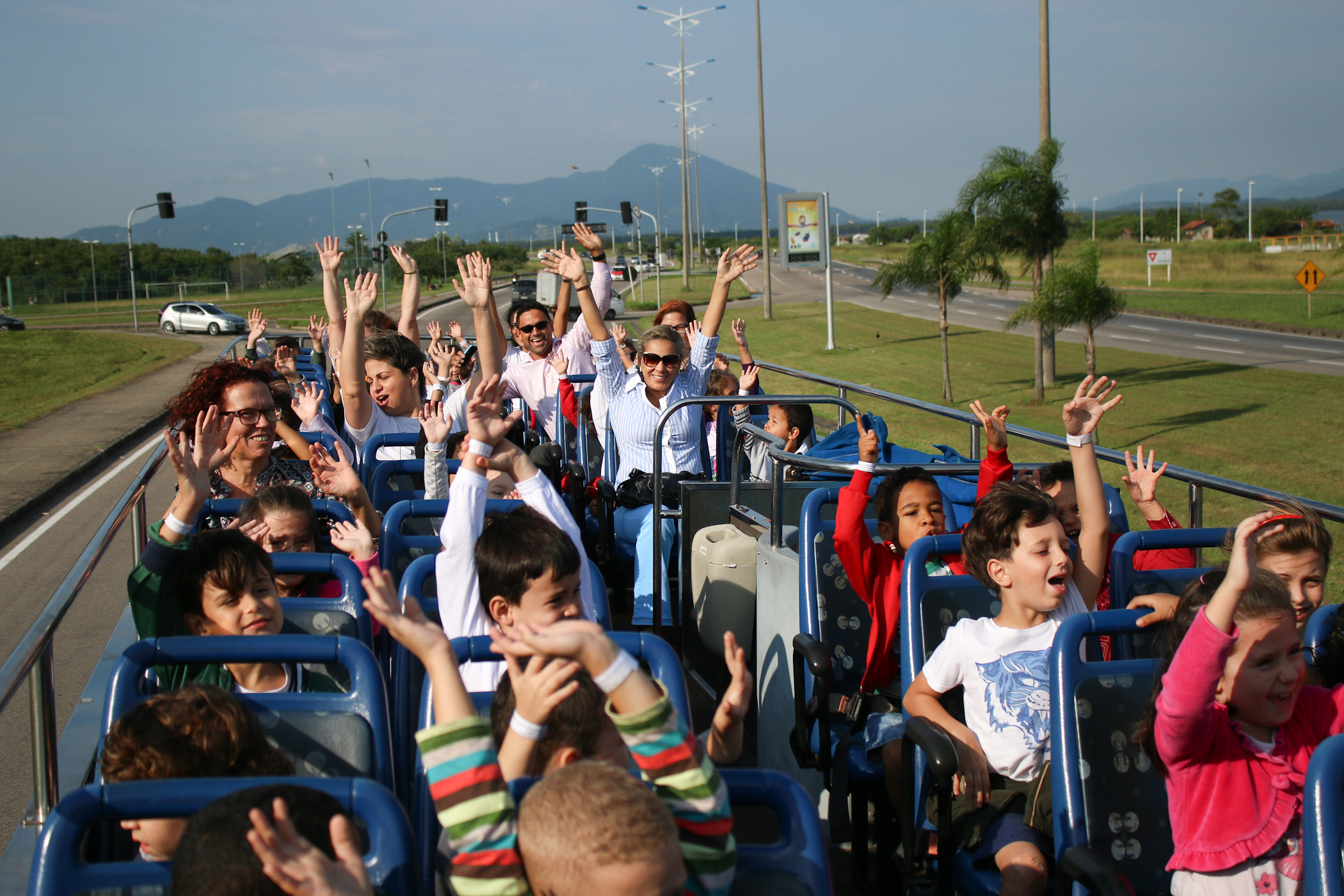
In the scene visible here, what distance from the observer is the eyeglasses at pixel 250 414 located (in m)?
4.39

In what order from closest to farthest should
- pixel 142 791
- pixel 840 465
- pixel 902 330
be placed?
pixel 142 791
pixel 840 465
pixel 902 330

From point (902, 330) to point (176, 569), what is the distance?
35.3 metres

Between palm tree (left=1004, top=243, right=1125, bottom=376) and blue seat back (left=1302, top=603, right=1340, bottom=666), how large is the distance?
634 inches

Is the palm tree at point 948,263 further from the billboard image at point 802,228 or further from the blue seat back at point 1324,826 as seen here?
the blue seat back at point 1324,826

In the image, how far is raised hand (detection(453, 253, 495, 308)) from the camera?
6.38 meters

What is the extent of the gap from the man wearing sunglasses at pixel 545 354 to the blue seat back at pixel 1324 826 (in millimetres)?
5939

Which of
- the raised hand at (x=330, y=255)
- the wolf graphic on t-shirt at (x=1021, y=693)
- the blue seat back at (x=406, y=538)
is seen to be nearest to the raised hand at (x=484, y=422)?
the blue seat back at (x=406, y=538)

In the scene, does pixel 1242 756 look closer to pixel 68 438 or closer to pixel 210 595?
pixel 210 595

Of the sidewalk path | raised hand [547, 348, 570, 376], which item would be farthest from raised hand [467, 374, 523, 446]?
the sidewalk path

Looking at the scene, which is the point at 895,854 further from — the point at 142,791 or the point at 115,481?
the point at 115,481

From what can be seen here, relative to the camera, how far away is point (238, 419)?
4.39 meters

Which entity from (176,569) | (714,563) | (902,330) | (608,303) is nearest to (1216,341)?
(902,330)

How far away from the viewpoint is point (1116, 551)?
329 cm

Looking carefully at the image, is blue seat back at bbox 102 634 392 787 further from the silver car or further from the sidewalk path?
→ the silver car
